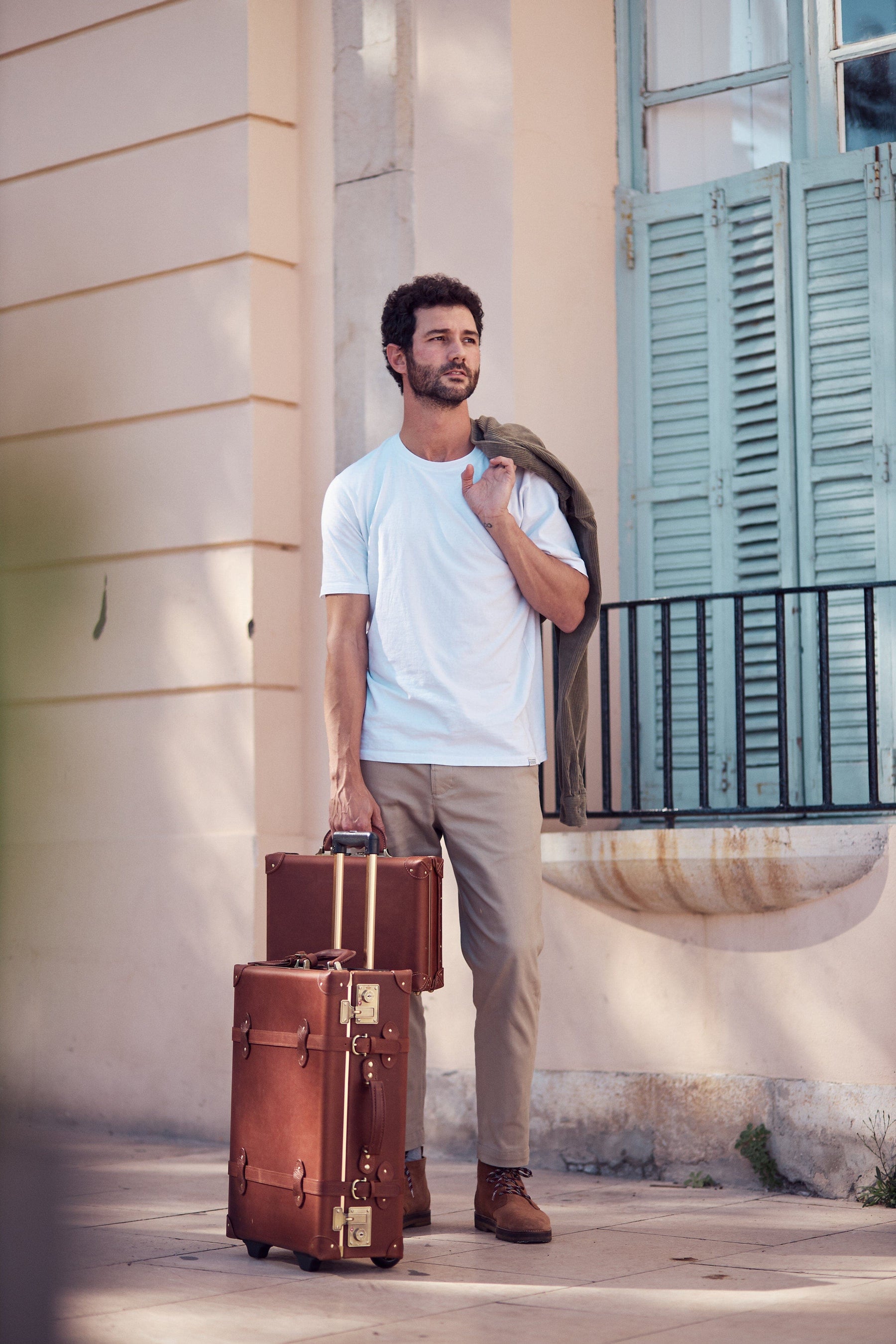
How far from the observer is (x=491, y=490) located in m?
3.77

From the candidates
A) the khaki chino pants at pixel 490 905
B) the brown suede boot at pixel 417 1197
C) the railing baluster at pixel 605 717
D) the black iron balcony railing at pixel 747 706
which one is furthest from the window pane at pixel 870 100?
the brown suede boot at pixel 417 1197

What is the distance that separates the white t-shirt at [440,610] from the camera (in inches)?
149

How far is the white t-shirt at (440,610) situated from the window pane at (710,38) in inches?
94.9

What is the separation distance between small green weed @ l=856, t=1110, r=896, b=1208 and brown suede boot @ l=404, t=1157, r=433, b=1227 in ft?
4.05

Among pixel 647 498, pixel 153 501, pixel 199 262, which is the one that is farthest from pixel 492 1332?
pixel 199 262

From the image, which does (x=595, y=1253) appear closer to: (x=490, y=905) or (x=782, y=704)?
(x=490, y=905)

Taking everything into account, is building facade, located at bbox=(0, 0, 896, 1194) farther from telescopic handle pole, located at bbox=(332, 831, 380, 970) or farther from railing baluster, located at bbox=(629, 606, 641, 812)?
telescopic handle pole, located at bbox=(332, 831, 380, 970)

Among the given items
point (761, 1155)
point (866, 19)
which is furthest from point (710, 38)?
point (761, 1155)

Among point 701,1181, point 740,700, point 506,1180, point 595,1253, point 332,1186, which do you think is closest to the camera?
point 332,1186

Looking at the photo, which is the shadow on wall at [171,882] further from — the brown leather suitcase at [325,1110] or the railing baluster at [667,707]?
the brown leather suitcase at [325,1110]

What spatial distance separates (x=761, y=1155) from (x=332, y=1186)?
69.1 inches

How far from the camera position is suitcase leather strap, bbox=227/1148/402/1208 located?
3.24 meters

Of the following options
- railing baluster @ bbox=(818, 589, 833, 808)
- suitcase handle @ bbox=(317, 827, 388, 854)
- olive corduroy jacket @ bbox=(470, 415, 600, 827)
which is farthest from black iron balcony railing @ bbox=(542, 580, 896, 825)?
suitcase handle @ bbox=(317, 827, 388, 854)

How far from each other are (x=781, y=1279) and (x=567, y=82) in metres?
3.99
